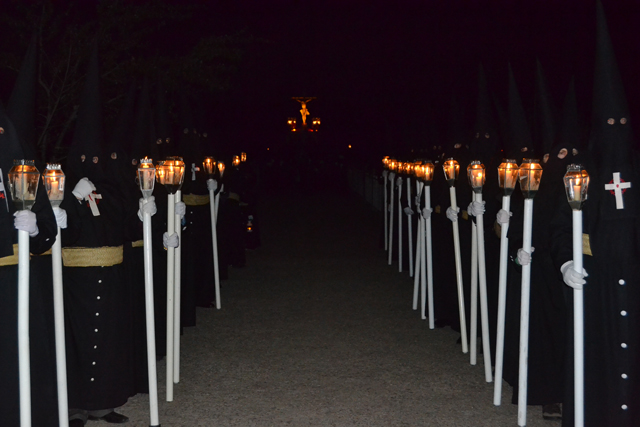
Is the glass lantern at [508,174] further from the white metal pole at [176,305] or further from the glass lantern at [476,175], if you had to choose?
the white metal pole at [176,305]

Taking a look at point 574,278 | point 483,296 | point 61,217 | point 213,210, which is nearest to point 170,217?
point 61,217

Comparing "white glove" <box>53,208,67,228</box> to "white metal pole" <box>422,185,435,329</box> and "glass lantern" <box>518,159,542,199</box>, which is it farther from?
"white metal pole" <box>422,185,435,329</box>

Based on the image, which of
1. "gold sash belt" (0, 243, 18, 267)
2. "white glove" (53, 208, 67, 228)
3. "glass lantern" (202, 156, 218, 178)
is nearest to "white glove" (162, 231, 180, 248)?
"white glove" (53, 208, 67, 228)

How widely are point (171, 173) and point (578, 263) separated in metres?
2.99

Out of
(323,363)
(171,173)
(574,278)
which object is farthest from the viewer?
(323,363)

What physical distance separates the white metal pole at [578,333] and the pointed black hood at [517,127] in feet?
6.45

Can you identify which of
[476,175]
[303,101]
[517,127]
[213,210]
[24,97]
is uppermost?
[303,101]

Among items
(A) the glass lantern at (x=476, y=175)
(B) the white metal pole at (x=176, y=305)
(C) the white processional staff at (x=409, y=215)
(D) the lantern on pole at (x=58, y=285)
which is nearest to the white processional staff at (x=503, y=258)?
(A) the glass lantern at (x=476, y=175)

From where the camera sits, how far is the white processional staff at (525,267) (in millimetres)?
4469

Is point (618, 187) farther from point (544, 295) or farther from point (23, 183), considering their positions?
point (23, 183)

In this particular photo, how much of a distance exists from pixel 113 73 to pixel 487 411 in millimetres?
9064

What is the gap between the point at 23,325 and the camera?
349cm

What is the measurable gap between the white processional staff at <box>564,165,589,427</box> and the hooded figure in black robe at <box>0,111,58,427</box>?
2857 mm

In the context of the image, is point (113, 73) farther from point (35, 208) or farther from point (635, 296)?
point (635, 296)
